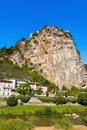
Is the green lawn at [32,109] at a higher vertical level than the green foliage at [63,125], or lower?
higher

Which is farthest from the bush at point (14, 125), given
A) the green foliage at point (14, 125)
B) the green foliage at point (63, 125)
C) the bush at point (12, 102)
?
the bush at point (12, 102)

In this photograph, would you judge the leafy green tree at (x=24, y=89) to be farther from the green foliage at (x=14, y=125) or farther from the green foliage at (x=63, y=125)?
the green foliage at (x=14, y=125)

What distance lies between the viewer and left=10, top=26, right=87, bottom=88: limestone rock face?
467ft

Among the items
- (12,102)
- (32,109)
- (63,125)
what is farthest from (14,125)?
(12,102)

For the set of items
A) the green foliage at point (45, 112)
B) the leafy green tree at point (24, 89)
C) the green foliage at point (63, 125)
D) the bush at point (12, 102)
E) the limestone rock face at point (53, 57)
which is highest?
the limestone rock face at point (53, 57)

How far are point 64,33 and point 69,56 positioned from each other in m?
11.8

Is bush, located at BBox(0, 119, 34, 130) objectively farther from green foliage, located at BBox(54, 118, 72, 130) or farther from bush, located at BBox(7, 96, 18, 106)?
bush, located at BBox(7, 96, 18, 106)

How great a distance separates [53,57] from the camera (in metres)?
145

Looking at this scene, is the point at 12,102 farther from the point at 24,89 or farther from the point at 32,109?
the point at 24,89

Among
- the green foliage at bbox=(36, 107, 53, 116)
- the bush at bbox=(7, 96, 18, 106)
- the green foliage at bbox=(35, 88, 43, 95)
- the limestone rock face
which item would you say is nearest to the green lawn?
the green foliage at bbox=(36, 107, 53, 116)

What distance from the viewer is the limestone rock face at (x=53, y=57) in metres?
142

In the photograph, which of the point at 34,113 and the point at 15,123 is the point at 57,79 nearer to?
the point at 34,113

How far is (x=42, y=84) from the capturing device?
12662 centimetres

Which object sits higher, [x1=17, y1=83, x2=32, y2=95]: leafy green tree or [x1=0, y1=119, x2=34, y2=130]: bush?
[x1=17, y1=83, x2=32, y2=95]: leafy green tree
